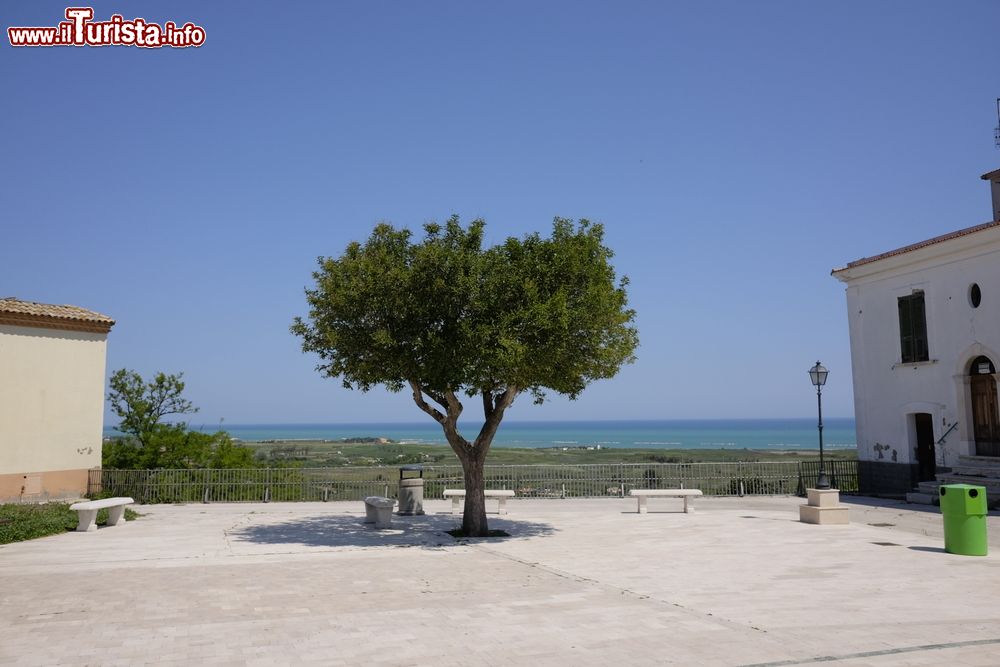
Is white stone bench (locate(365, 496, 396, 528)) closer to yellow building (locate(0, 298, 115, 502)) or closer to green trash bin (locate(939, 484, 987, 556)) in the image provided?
yellow building (locate(0, 298, 115, 502))

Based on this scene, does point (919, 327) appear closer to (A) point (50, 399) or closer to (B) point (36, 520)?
(B) point (36, 520)

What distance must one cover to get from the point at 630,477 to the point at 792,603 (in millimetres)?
15256

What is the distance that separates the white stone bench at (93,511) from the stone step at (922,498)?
21.8m

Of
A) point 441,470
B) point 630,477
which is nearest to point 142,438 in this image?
point 441,470

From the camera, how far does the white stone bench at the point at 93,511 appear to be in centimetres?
1644

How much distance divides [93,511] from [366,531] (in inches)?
250

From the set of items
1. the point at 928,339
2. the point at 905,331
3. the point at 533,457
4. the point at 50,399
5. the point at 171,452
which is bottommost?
the point at 533,457

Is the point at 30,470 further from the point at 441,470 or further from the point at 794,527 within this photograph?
the point at 794,527

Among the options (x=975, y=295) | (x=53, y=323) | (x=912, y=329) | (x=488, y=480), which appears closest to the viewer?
(x=975, y=295)

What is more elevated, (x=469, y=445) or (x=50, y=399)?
(x=50, y=399)

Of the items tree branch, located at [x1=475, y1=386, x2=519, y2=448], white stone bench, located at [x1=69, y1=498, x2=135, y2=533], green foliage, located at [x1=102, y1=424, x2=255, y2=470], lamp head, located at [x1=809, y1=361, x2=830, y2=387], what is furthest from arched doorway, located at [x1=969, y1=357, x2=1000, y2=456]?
green foliage, located at [x1=102, y1=424, x2=255, y2=470]

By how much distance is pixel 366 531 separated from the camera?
54.1 ft

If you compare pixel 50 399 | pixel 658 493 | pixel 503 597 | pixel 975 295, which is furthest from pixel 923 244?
pixel 50 399

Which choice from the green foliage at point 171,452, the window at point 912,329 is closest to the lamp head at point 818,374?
the window at point 912,329
